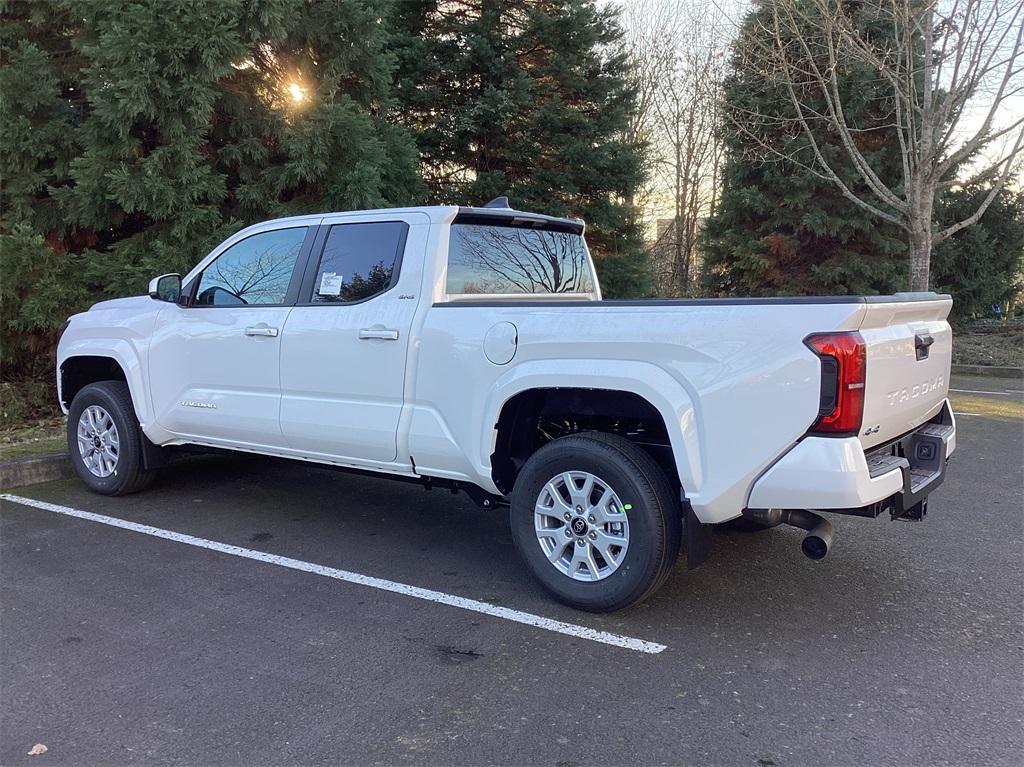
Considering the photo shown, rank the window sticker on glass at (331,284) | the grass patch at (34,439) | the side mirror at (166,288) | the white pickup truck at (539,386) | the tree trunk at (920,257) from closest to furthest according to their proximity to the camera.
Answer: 1. the white pickup truck at (539,386)
2. the window sticker on glass at (331,284)
3. the side mirror at (166,288)
4. the grass patch at (34,439)
5. the tree trunk at (920,257)

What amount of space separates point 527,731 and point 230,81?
8.37 m

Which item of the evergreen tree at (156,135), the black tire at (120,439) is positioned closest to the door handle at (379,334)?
the black tire at (120,439)

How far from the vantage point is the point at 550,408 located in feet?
13.7

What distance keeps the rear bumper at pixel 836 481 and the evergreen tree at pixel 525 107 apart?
1100cm

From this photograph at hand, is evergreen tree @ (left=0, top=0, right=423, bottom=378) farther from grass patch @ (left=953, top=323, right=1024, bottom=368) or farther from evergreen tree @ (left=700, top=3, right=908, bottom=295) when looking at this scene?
grass patch @ (left=953, top=323, right=1024, bottom=368)

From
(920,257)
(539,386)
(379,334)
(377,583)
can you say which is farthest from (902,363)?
(920,257)

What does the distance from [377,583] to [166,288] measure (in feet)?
9.12

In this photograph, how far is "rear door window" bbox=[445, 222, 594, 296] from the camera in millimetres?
4637

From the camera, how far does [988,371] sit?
568 inches

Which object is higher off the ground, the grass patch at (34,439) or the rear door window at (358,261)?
the rear door window at (358,261)

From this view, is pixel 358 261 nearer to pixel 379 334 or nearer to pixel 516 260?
pixel 379 334

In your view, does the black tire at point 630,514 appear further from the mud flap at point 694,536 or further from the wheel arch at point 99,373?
the wheel arch at point 99,373

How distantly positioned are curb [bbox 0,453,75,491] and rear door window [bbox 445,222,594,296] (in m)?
4.06

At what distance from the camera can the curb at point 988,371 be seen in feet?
46.5
